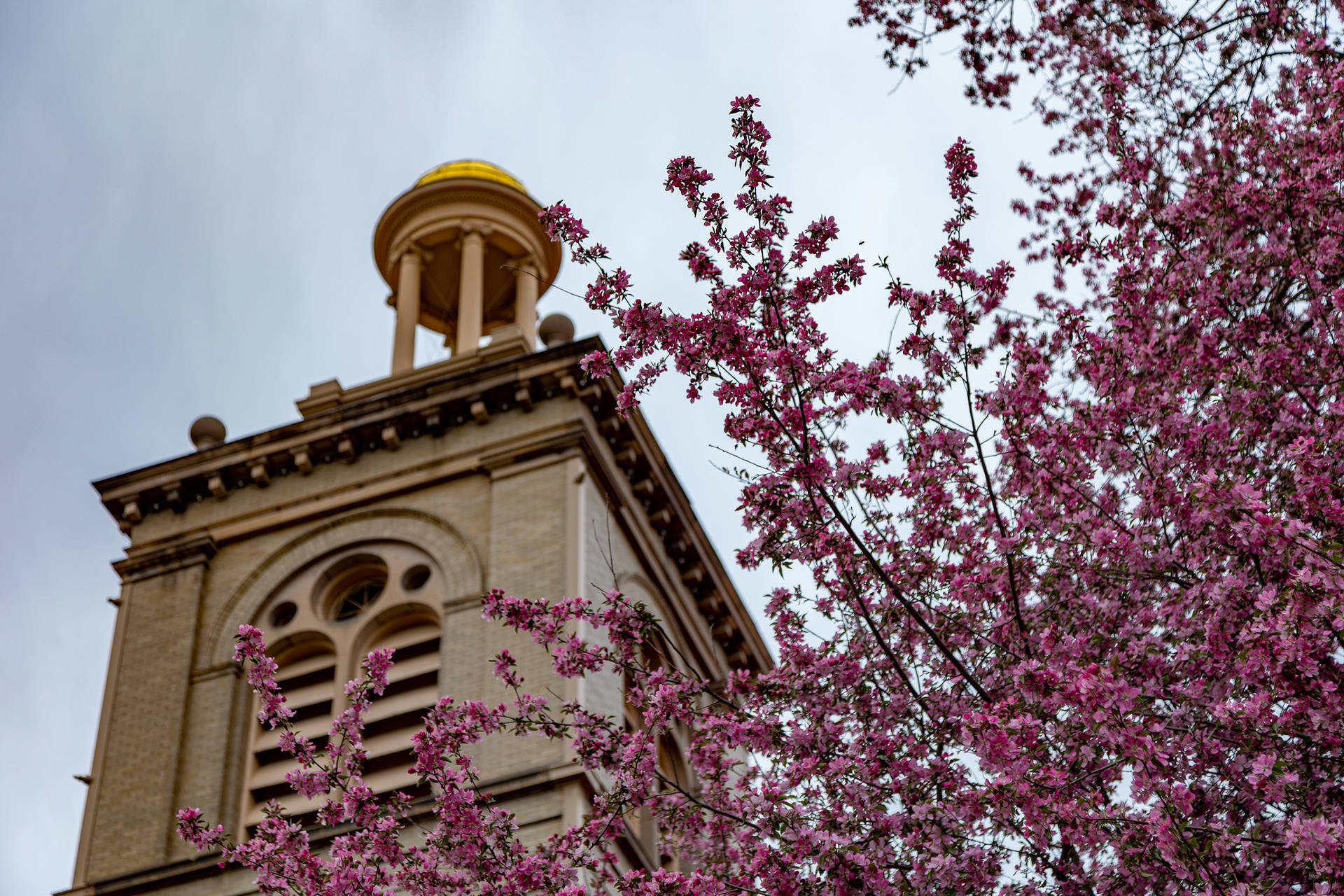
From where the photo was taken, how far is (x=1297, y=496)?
8914mm

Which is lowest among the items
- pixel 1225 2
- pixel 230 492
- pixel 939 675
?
pixel 939 675

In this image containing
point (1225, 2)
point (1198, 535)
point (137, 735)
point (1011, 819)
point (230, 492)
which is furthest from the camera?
point (230, 492)

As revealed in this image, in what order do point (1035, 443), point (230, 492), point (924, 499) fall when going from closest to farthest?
point (1035, 443) → point (924, 499) → point (230, 492)

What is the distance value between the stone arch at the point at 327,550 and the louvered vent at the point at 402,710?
1.01m

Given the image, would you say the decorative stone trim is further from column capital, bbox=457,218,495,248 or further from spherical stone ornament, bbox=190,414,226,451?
column capital, bbox=457,218,495,248

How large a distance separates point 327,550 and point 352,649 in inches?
75.8

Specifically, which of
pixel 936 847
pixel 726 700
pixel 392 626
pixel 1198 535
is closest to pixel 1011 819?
pixel 936 847

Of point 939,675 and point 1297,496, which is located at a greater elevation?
point 939,675

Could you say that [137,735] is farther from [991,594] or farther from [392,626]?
[991,594]

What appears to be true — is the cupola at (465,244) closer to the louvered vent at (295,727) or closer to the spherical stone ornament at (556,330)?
the spherical stone ornament at (556,330)

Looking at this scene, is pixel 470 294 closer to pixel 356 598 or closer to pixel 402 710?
pixel 356 598

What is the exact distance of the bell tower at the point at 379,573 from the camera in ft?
70.4

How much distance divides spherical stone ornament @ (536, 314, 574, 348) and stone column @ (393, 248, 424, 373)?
13.6ft

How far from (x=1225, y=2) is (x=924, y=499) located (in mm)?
5077
